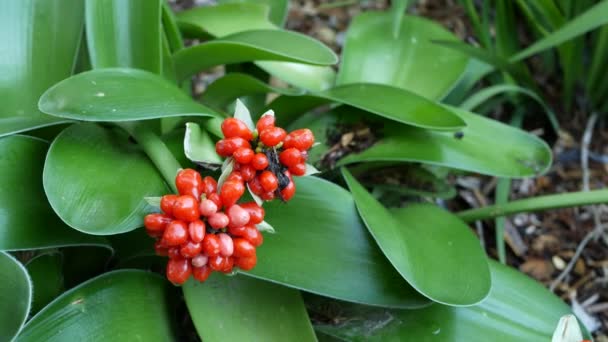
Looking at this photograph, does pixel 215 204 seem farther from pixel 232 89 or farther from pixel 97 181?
pixel 232 89

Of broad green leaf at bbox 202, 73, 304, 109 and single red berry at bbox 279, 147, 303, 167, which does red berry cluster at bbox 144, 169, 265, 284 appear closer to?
single red berry at bbox 279, 147, 303, 167

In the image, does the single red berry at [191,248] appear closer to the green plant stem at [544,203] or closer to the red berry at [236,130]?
the red berry at [236,130]

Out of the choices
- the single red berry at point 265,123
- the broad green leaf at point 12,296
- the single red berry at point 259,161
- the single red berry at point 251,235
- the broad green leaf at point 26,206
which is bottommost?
the broad green leaf at point 12,296

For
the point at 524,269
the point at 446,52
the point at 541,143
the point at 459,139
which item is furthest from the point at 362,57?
the point at 524,269

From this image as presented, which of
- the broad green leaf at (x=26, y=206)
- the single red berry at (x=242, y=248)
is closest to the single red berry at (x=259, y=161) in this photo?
the single red berry at (x=242, y=248)

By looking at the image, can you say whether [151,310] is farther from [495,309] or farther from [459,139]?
[459,139]

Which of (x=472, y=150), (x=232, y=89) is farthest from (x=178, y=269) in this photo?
(x=472, y=150)

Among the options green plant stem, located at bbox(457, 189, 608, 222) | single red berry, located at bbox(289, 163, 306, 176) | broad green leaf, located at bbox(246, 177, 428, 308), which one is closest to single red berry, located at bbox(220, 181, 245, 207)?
single red berry, located at bbox(289, 163, 306, 176)
